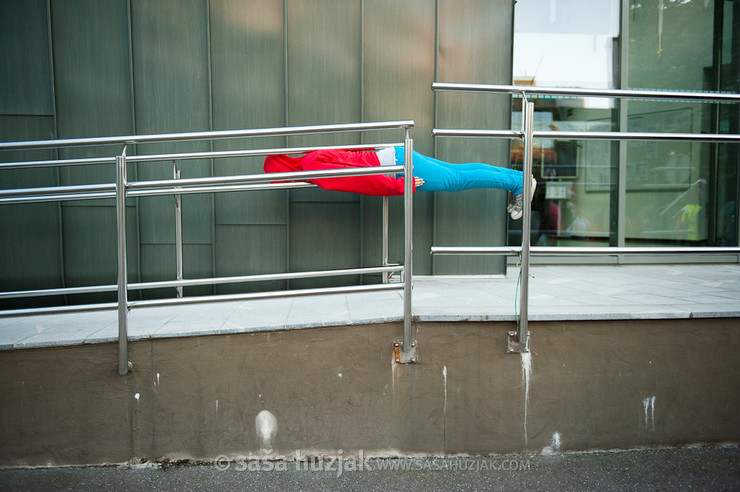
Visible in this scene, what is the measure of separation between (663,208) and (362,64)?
4.47m

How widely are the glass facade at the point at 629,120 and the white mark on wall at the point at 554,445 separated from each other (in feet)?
10.9

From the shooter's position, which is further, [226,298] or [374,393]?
[226,298]

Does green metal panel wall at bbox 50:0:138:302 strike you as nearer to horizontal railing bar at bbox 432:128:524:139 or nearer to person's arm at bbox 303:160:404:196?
person's arm at bbox 303:160:404:196

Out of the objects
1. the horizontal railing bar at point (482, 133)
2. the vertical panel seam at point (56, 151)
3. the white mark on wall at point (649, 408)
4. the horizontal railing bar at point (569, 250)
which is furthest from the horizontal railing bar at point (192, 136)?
the white mark on wall at point (649, 408)

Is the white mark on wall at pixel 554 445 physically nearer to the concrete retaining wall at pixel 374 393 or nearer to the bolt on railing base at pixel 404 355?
the concrete retaining wall at pixel 374 393

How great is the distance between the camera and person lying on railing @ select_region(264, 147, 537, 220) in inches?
131

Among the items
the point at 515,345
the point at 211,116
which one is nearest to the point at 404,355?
the point at 515,345

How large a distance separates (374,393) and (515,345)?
87 cm

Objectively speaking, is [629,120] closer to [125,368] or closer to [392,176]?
[392,176]

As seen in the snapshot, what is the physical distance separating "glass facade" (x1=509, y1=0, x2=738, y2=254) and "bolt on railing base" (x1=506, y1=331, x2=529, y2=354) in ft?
10.7

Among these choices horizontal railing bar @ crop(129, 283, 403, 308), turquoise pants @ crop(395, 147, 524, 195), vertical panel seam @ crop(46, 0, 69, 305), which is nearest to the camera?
horizontal railing bar @ crop(129, 283, 403, 308)

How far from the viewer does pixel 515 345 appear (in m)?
2.66

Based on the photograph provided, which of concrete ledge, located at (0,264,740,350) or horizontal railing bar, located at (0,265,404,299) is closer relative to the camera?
concrete ledge, located at (0,264,740,350)

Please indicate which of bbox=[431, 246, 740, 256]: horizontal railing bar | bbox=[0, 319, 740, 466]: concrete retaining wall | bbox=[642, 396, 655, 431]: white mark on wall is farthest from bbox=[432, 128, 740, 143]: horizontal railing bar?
bbox=[642, 396, 655, 431]: white mark on wall
